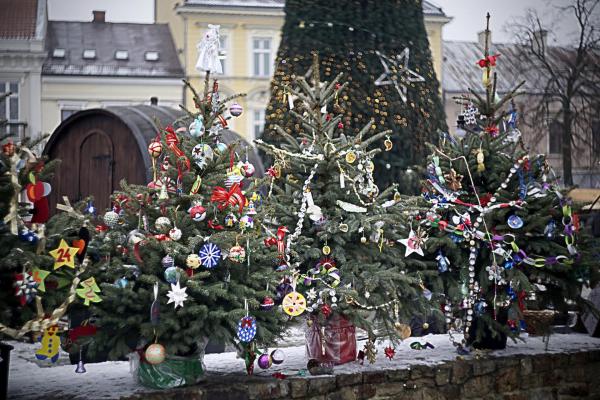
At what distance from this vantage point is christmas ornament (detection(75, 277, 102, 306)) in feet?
15.8

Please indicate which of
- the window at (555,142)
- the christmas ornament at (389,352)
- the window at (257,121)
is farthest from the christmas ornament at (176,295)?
the window at (257,121)

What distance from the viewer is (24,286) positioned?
457cm

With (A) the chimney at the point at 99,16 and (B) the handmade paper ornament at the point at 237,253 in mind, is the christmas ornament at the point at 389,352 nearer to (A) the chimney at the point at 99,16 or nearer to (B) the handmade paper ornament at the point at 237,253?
(B) the handmade paper ornament at the point at 237,253

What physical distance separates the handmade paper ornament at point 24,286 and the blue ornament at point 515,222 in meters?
3.27

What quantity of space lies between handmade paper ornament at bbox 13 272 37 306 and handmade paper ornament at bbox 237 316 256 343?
1.11m

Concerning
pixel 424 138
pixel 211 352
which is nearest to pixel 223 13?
pixel 424 138

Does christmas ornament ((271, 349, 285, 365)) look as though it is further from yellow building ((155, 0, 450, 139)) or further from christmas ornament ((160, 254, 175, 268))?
yellow building ((155, 0, 450, 139))

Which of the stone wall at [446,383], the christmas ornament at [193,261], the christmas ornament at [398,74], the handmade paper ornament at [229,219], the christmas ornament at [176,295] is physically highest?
the christmas ornament at [398,74]

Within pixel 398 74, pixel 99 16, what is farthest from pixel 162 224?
pixel 99 16

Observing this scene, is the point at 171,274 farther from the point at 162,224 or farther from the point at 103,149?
the point at 103,149

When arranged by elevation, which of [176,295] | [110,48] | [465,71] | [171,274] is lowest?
[176,295]

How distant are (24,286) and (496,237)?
3.28m

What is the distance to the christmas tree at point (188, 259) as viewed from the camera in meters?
4.98

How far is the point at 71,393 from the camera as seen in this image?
5.10 meters
